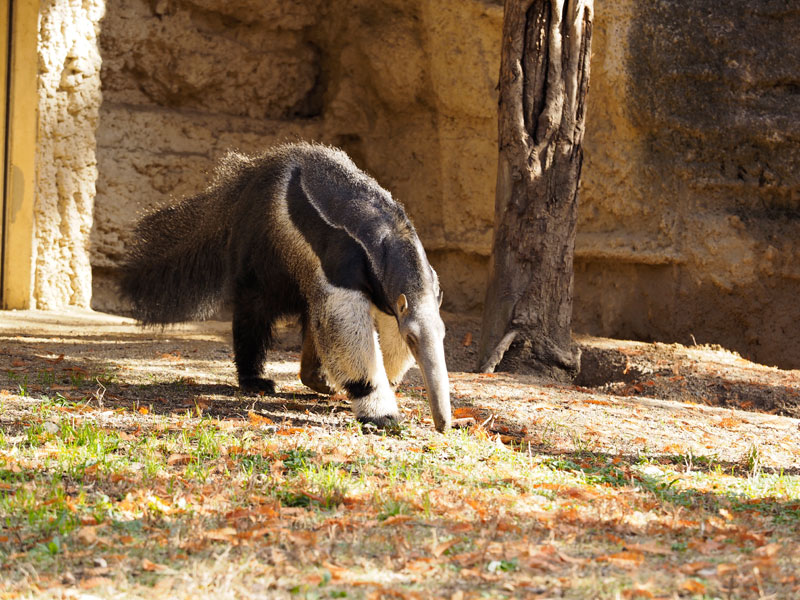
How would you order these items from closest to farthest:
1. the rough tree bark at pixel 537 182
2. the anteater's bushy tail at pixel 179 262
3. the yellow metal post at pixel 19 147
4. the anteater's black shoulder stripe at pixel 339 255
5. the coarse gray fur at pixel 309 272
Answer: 1. the coarse gray fur at pixel 309 272
2. the anteater's black shoulder stripe at pixel 339 255
3. the anteater's bushy tail at pixel 179 262
4. the rough tree bark at pixel 537 182
5. the yellow metal post at pixel 19 147

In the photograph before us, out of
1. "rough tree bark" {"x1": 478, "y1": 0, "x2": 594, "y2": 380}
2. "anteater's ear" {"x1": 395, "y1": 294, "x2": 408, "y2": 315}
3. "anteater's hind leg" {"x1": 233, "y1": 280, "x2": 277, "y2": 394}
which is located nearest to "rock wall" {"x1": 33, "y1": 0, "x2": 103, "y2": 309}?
"anteater's hind leg" {"x1": 233, "y1": 280, "x2": 277, "y2": 394}

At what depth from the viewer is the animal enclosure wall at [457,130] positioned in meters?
9.46

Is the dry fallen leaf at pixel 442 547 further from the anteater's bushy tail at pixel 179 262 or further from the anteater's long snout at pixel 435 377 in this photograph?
the anteater's bushy tail at pixel 179 262

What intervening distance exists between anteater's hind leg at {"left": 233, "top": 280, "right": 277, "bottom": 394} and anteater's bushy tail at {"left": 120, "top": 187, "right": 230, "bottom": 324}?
0.44 m

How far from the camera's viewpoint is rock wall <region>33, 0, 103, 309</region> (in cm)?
931

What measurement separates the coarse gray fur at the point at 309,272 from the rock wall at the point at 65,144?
3251 millimetres

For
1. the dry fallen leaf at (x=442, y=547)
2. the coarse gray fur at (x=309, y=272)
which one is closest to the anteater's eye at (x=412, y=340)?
the coarse gray fur at (x=309, y=272)

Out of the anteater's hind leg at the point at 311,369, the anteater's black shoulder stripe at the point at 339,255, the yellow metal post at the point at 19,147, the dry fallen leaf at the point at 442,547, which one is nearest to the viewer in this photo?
the dry fallen leaf at the point at 442,547

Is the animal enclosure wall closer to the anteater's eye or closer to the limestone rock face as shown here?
the limestone rock face

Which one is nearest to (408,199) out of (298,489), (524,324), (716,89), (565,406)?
(716,89)

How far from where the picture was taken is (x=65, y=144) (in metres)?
9.48

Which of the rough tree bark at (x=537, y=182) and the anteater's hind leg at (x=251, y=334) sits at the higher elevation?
the rough tree bark at (x=537, y=182)

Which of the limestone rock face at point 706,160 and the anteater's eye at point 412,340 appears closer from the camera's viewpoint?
the anteater's eye at point 412,340

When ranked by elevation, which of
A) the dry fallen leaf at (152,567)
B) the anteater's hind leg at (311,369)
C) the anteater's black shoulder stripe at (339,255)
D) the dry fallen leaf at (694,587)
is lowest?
the dry fallen leaf at (152,567)
